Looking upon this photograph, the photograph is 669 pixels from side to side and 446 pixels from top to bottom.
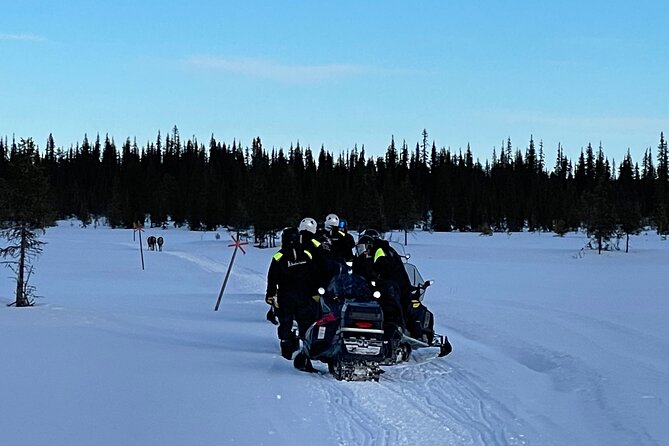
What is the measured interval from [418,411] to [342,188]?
9551 cm

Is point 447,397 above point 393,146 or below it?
below

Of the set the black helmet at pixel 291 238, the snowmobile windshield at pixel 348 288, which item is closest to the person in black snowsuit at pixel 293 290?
the black helmet at pixel 291 238

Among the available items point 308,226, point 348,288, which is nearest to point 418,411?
point 348,288

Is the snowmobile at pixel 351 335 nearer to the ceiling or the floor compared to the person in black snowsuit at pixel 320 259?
nearer to the floor

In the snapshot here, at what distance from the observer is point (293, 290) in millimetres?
10414

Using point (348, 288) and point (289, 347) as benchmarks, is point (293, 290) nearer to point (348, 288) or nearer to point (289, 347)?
point (289, 347)

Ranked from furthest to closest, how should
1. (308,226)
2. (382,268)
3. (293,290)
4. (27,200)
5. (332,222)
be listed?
(27,200) → (332,222) → (308,226) → (293,290) → (382,268)

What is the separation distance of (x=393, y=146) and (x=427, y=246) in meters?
74.0

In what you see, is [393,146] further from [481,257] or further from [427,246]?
[481,257]

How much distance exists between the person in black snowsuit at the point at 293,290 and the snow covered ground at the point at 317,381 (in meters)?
0.38

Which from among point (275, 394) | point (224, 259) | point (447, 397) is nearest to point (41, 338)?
point (275, 394)

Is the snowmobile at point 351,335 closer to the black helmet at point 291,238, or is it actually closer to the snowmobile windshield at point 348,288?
the snowmobile windshield at point 348,288

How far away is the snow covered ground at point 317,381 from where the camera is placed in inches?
253

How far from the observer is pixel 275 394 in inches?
309
